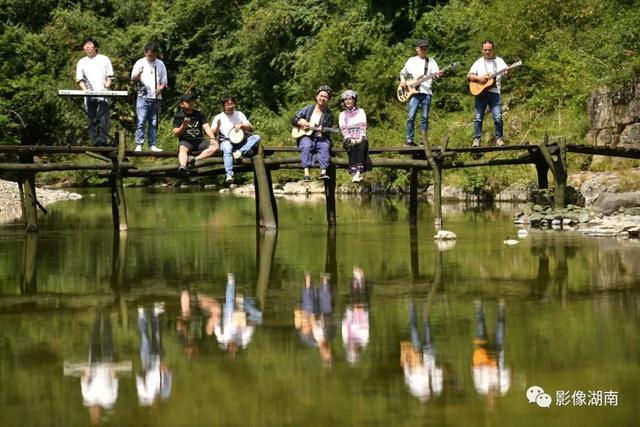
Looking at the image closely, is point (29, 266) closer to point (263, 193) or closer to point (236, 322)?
point (236, 322)

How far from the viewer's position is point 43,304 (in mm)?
11281

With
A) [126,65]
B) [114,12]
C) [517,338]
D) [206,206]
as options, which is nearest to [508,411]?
[517,338]

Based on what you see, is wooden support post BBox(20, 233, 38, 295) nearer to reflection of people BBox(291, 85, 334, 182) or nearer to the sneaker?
the sneaker

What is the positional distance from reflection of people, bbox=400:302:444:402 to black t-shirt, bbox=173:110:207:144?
10519 mm

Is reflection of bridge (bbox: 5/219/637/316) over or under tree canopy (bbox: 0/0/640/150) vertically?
under

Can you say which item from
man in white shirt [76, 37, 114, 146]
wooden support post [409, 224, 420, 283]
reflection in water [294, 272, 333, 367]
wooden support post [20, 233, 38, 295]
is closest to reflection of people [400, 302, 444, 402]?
reflection in water [294, 272, 333, 367]

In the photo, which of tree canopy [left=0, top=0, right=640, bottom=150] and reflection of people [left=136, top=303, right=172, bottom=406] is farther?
tree canopy [left=0, top=0, right=640, bottom=150]

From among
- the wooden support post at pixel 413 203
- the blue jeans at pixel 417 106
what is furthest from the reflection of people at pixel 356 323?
the wooden support post at pixel 413 203

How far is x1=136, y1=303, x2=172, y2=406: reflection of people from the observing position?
7.39 m

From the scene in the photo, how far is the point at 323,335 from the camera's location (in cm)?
918

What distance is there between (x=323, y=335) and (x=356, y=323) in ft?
1.89

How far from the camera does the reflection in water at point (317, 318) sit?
8820 mm

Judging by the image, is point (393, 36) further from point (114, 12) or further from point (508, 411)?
point (508, 411)

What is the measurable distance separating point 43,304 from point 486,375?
5020 mm
